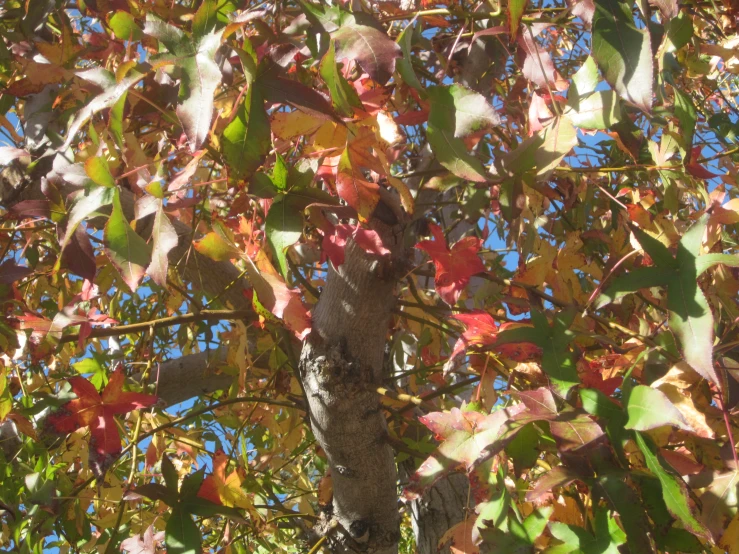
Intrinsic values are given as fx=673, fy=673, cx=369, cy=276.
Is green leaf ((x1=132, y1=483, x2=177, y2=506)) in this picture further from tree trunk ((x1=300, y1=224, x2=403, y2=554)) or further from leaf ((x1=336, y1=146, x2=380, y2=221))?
leaf ((x1=336, y1=146, x2=380, y2=221))

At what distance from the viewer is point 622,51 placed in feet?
2.40

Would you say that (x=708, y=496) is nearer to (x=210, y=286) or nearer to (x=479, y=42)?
(x=479, y=42)

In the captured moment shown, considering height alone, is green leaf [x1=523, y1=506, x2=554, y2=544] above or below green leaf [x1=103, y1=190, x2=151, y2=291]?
below

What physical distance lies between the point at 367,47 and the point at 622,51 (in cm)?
28

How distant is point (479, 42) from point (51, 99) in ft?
3.29

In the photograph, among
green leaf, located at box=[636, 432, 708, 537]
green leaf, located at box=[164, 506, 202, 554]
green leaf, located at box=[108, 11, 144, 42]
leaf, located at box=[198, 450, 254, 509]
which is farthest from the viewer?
leaf, located at box=[198, 450, 254, 509]

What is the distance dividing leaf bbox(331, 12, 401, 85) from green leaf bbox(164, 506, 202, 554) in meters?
0.73

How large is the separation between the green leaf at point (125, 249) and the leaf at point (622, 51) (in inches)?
23.0

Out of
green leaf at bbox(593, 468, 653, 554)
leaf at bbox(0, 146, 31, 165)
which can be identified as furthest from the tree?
leaf at bbox(0, 146, 31, 165)

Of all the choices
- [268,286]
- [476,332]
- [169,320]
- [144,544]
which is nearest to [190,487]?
[144,544]

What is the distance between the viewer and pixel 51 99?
1.59m

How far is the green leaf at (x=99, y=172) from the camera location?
85cm

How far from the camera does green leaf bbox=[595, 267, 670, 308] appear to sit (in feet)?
2.58

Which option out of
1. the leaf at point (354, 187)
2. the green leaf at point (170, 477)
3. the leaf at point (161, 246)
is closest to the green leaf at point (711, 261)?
the leaf at point (354, 187)
